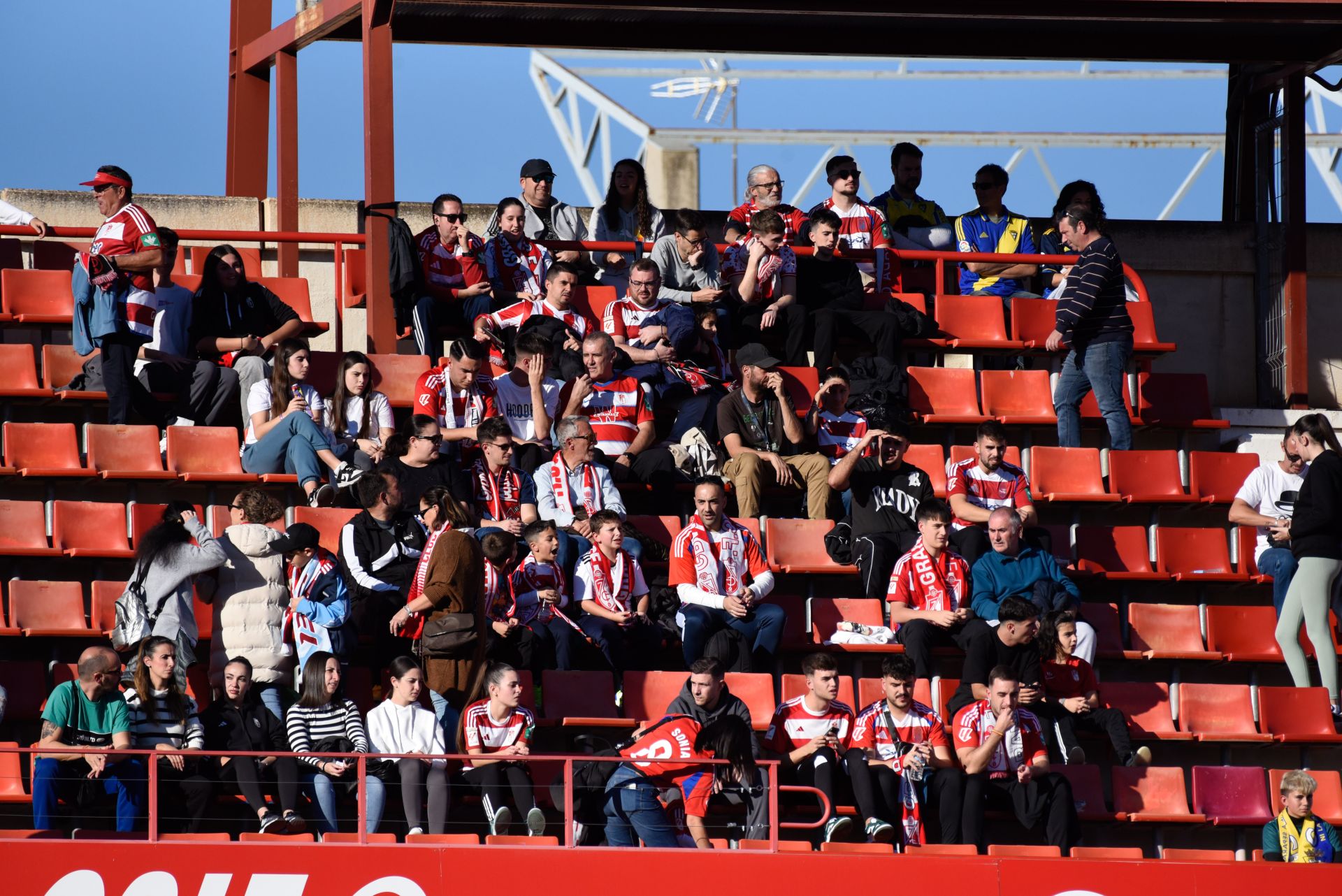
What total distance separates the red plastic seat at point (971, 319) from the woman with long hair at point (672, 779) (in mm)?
4964

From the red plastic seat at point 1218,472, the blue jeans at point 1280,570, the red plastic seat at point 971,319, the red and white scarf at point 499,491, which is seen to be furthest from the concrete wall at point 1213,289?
the red and white scarf at point 499,491

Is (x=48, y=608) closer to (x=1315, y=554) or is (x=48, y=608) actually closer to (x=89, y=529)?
(x=89, y=529)

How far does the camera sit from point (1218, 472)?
12438mm

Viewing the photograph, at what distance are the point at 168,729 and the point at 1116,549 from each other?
5883 mm

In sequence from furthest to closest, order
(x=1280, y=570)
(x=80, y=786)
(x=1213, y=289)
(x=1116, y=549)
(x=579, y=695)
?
(x=1213, y=289), (x=1116, y=549), (x=1280, y=570), (x=579, y=695), (x=80, y=786)

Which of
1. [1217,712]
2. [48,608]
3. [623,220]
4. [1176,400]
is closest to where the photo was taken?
[48,608]

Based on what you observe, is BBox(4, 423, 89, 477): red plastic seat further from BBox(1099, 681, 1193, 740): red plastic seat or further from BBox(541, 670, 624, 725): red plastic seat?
BBox(1099, 681, 1193, 740): red plastic seat

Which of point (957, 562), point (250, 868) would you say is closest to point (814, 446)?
point (957, 562)

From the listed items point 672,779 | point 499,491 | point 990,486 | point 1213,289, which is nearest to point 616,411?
point 499,491

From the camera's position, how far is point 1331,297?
47.3 ft

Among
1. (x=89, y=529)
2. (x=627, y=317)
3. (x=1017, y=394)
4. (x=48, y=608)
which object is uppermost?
(x=627, y=317)

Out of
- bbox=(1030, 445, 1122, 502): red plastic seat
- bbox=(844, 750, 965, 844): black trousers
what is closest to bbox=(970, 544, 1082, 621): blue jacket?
bbox=(844, 750, 965, 844): black trousers

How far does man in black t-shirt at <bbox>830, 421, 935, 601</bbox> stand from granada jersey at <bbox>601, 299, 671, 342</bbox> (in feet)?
5.12

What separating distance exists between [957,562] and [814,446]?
4.69 ft
